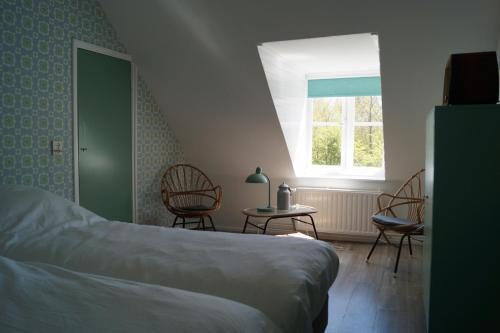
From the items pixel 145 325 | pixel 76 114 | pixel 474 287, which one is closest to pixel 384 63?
pixel 474 287

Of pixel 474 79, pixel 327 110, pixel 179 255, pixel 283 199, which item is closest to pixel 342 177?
pixel 327 110

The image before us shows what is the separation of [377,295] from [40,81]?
9.80 feet

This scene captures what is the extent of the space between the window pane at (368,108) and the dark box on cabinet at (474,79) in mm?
2678

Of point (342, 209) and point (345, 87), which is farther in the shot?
point (345, 87)

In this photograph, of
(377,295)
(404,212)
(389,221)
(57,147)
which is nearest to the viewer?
(377,295)

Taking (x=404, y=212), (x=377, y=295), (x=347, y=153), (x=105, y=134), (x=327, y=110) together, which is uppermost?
(x=327, y=110)

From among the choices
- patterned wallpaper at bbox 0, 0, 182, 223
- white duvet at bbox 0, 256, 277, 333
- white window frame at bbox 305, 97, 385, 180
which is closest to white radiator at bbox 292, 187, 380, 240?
white window frame at bbox 305, 97, 385, 180

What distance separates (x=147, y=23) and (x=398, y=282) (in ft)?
10.2

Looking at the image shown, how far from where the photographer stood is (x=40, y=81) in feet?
10.5

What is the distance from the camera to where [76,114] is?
11.6 ft

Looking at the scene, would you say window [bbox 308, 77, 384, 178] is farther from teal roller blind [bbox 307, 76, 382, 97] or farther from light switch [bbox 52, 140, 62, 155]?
light switch [bbox 52, 140, 62, 155]

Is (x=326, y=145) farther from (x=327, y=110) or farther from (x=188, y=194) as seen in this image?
(x=188, y=194)

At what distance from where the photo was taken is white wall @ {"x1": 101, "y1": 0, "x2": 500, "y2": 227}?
303 centimetres

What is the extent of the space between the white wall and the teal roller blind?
82 cm
